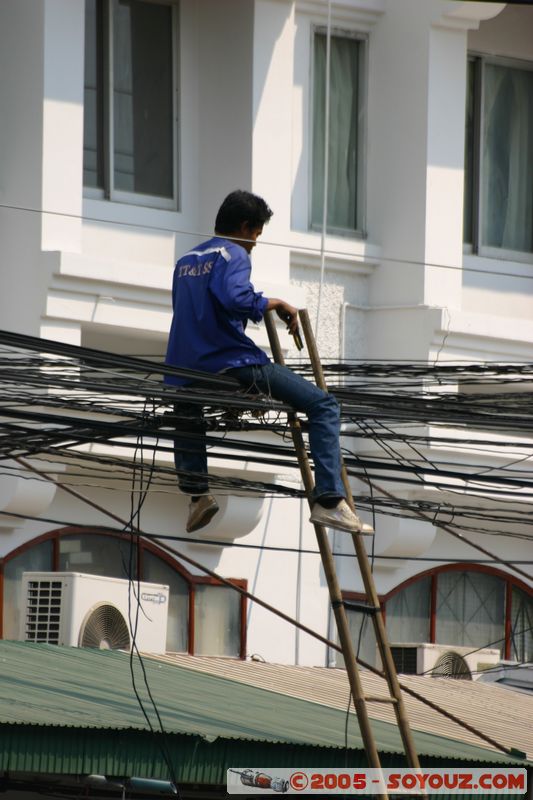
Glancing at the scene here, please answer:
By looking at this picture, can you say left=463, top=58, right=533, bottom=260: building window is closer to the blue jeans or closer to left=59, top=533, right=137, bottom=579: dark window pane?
left=59, top=533, right=137, bottom=579: dark window pane

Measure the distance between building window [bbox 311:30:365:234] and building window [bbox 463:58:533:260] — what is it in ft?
3.65

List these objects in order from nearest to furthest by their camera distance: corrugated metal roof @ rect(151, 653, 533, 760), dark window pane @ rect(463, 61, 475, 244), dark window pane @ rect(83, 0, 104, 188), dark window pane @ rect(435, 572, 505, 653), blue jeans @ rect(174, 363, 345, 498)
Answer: blue jeans @ rect(174, 363, 345, 498), corrugated metal roof @ rect(151, 653, 533, 760), dark window pane @ rect(83, 0, 104, 188), dark window pane @ rect(435, 572, 505, 653), dark window pane @ rect(463, 61, 475, 244)

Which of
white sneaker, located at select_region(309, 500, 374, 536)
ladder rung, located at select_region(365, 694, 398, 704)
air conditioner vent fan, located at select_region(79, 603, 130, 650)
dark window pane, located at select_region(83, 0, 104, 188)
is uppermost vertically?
dark window pane, located at select_region(83, 0, 104, 188)

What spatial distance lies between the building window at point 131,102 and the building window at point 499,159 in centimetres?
311

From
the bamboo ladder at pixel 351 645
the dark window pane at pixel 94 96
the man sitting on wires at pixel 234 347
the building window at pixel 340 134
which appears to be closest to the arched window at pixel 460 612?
the building window at pixel 340 134

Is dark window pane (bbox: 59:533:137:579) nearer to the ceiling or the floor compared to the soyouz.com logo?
nearer to the ceiling

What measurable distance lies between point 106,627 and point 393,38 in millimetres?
6318

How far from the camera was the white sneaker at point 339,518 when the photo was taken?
9750mm

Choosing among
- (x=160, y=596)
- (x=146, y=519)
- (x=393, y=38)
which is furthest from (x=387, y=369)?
(x=393, y=38)

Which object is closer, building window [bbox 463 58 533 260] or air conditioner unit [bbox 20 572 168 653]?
air conditioner unit [bbox 20 572 168 653]

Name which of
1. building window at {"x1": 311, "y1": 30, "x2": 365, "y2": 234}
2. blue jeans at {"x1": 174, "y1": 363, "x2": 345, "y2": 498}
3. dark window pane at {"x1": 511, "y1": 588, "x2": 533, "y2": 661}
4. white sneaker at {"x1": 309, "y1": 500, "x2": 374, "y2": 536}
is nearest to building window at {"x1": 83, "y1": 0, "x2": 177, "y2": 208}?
building window at {"x1": 311, "y1": 30, "x2": 365, "y2": 234}

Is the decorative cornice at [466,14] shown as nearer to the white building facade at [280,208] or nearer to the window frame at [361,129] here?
the white building facade at [280,208]

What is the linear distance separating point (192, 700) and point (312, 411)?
8.45ft

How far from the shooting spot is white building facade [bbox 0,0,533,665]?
1530 centimetres
